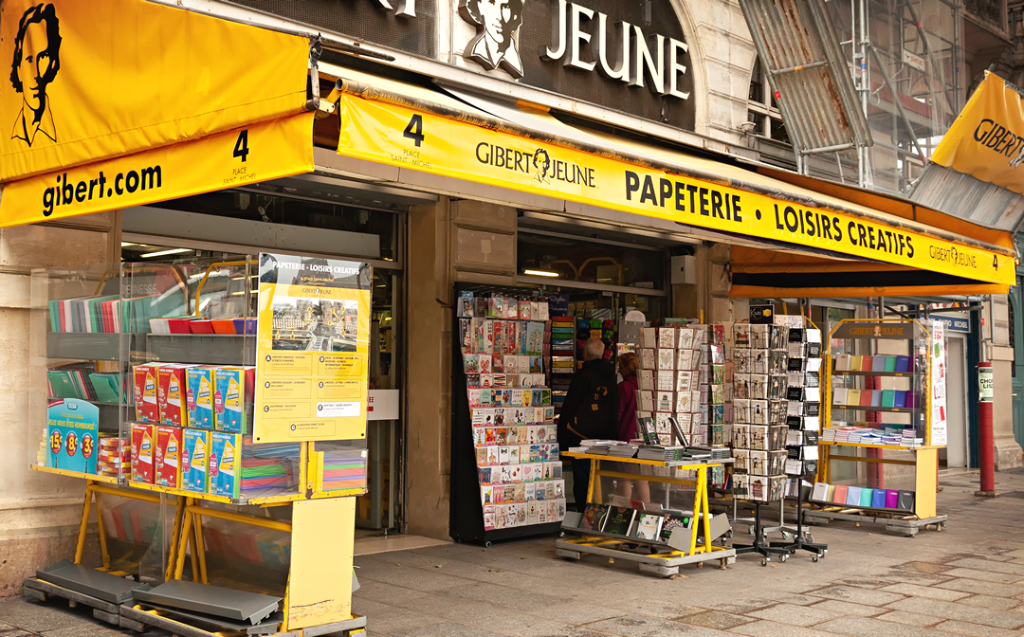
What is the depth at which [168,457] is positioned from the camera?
5.24 meters

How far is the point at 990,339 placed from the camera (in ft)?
51.8

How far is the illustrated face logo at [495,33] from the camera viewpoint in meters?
8.52

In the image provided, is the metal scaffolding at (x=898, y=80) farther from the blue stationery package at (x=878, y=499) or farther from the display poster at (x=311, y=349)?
the display poster at (x=311, y=349)

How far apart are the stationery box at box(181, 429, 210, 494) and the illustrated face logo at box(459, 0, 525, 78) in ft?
15.4

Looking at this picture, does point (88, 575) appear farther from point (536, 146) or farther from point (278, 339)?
point (536, 146)

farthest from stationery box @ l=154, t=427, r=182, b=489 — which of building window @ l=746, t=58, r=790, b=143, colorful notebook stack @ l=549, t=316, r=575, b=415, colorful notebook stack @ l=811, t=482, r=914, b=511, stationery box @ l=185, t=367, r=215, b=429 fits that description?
building window @ l=746, t=58, r=790, b=143

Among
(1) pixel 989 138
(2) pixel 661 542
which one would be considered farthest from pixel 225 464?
(1) pixel 989 138

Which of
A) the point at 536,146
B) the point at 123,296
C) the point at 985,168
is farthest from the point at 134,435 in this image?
the point at 985,168

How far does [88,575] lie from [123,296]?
1.70 m

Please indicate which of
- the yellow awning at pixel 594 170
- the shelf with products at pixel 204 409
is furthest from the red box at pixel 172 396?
the yellow awning at pixel 594 170

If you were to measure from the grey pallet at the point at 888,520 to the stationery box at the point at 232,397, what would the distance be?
270 inches

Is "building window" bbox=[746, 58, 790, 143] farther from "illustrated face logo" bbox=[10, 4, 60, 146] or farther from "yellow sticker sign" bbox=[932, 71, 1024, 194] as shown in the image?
"illustrated face logo" bbox=[10, 4, 60, 146]

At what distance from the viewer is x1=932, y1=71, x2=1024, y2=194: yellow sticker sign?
10.3 m

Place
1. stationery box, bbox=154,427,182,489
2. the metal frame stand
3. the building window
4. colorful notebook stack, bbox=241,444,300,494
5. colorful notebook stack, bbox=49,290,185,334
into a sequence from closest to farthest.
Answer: colorful notebook stack, bbox=241,444,300,494 < stationery box, bbox=154,427,182,489 < colorful notebook stack, bbox=49,290,185,334 < the metal frame stand < the building window
